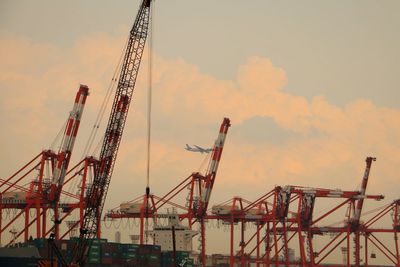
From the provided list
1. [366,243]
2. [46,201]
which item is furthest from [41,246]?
[366,243]

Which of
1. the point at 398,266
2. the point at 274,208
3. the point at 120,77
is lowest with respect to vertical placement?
the point at 398,266

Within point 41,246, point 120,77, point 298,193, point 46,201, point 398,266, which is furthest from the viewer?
point 398,266

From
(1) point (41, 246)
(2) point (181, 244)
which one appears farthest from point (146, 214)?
(1) point (41, 246)

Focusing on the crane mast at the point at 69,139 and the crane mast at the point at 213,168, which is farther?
the crane mast at the point at 213,168

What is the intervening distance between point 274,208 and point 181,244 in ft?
90.2

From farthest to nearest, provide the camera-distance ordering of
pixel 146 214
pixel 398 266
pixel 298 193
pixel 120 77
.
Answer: pixel 398 266, pixel 298 193, pixel 146 214, pixel 120 77

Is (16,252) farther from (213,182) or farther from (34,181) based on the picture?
(213,182)

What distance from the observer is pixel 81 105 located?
131750 millimetres

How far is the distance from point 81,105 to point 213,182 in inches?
1299

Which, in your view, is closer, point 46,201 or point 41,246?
point 41,246

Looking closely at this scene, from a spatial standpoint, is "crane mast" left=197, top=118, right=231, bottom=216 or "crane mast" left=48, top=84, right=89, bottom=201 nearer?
"crane mast" left=48, top=84, right=89, bottom=201

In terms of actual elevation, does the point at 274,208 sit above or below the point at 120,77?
below

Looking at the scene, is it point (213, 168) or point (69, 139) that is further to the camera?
point (213, 168)

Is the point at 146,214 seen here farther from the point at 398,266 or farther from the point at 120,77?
the point at 398,266
